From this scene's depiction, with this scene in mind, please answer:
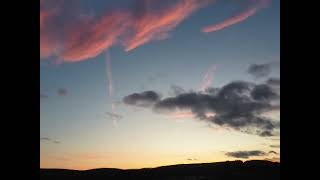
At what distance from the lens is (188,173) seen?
551 ft

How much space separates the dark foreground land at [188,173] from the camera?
16312 cm

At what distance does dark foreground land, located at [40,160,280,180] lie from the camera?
535 ft

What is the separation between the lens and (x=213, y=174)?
562ft
